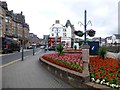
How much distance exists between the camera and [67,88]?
30.0 ft

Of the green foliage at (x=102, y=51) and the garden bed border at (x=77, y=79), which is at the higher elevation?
the green foliage at (x=102, y=51)

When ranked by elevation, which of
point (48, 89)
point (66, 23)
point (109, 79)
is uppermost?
point (66, 23)

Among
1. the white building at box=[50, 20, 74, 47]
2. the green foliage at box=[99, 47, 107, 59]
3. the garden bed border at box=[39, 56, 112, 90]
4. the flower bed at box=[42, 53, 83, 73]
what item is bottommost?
the garden bed border at box=[39, 56, 112, 90]

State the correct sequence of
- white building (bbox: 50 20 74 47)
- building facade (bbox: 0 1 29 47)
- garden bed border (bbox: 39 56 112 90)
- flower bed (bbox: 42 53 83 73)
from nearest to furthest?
garden bed border (bbox: 39 56 112 90) < flower bed (bbox: 42 53 83 73) < building facade (bbox: 0 1 29 47) < white building (bbox: 50 20 74 47)

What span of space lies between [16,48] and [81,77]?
158ft

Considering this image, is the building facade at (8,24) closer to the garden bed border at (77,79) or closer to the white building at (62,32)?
the white building at (62,32)

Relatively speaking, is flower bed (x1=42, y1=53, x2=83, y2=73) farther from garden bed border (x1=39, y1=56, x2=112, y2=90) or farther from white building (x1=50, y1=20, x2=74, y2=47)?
white building (x1=50, y1=20, x2=74, y2=47)

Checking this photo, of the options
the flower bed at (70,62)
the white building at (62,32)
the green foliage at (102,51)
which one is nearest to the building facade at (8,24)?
the white building at (62,32)

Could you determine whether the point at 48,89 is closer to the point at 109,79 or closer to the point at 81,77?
the point at 81,77

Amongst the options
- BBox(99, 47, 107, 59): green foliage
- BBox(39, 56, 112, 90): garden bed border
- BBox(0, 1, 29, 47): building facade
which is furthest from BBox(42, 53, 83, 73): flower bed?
BBox(0, 1, 29, 47): building facade

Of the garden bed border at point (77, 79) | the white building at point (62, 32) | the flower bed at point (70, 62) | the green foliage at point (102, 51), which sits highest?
the white building at point (62, 32)

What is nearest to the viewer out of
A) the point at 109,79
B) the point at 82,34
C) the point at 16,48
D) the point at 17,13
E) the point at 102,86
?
the point at 102,86

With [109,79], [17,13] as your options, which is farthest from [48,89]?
[17,13]

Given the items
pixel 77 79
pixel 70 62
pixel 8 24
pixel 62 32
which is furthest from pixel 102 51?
pixel 62 32
